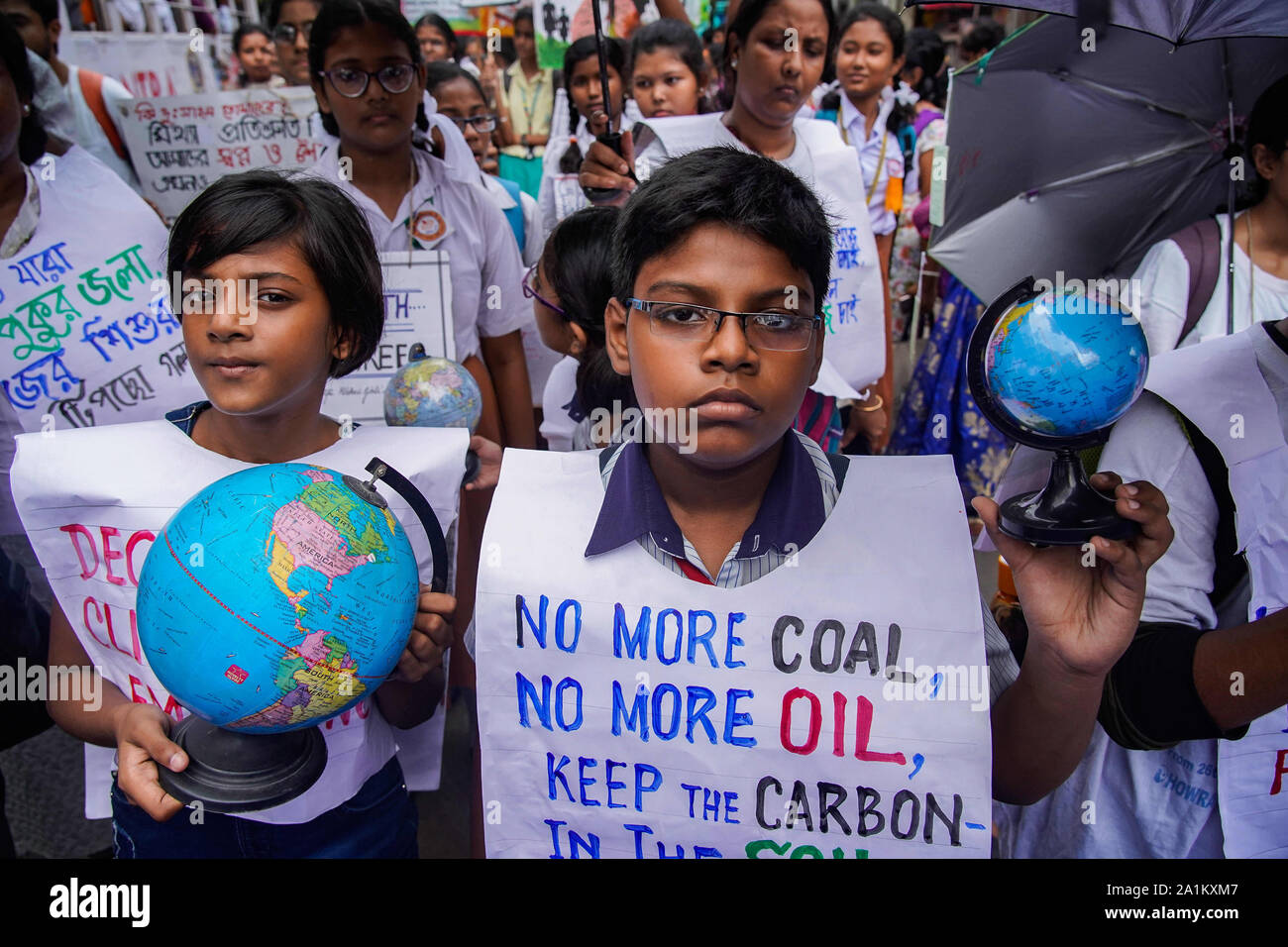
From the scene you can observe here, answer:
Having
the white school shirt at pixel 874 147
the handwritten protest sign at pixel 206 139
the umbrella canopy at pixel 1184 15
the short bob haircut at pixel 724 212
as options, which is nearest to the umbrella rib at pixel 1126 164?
the umbrella canopy at pixel 1184 15

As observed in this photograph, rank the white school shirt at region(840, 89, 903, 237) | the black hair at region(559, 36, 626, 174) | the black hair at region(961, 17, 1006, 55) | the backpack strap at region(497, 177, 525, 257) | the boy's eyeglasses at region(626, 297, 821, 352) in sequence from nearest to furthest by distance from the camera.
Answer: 1. the boy's eyeglasses at region(626, 297, 821, 352)
2. the backpack strap at region(497, 177, 525, 257)
3. the black hair at region(559, 36, 626, 174)
4. the white school shirt at region(840, 89, 903, 237)
5. the black hair at region(961, 17, 1006, 55)

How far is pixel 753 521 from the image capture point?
5.67 feet

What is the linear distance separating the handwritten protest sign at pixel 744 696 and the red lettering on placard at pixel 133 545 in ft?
2.16

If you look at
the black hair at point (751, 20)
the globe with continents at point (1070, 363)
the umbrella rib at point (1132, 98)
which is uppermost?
the black hair at point (751, 20)

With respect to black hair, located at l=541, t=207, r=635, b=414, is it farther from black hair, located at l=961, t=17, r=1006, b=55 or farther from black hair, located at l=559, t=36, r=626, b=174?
black hair, located at l=961, t=17, r=1006, b=55

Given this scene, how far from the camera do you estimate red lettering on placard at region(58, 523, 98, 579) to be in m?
1.77

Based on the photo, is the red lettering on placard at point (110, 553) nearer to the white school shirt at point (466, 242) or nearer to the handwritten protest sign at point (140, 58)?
the white school shirt at point (466, 242)

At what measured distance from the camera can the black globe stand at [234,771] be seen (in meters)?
1.46

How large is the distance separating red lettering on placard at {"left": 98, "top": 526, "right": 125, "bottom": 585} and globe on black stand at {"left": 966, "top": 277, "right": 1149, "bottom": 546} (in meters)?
1.64

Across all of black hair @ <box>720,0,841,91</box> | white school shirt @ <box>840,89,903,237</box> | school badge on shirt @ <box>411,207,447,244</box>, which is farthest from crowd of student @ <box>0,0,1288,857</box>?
white school shirt @ <box>840,89,903,237</box>

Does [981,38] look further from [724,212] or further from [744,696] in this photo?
[744,696]

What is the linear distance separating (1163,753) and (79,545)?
2194 millimetres

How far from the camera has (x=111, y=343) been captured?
100 inches

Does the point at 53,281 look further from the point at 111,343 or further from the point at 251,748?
the point at 251,748
